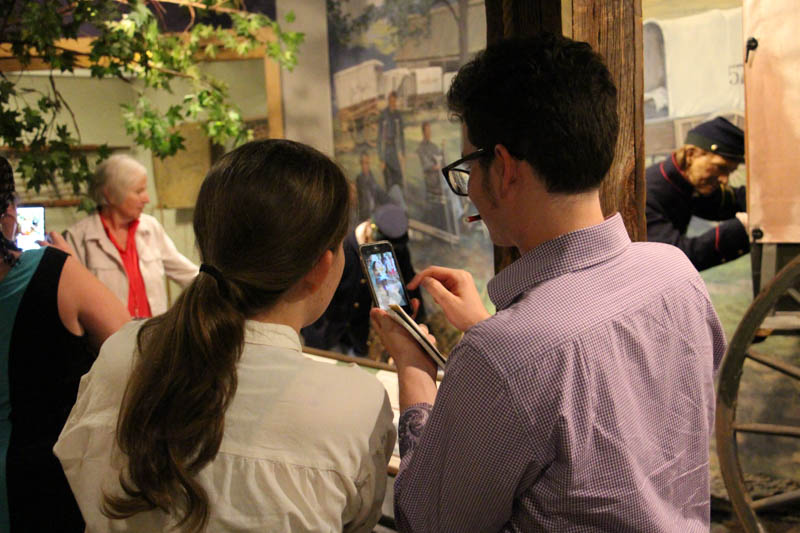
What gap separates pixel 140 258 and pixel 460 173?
10.9 feet

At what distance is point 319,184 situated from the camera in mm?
1196

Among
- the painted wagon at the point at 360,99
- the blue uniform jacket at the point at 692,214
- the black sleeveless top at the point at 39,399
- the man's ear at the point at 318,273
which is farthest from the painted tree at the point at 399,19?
the man's ear at the point at 318,273

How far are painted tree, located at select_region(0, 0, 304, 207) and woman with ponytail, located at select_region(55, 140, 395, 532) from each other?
2.75m

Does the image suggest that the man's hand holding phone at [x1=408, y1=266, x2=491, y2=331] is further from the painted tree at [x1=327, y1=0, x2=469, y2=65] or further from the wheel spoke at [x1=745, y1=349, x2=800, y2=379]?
the painted tree at [x1=327, y1=0, x2=469, y2=65]

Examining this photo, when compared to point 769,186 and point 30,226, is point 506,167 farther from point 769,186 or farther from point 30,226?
point 30,226

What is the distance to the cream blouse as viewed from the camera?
107cm

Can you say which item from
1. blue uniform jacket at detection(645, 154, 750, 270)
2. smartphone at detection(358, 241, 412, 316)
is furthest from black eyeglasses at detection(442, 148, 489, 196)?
blue uniform jacket at detection(645, 154, 750, 270)

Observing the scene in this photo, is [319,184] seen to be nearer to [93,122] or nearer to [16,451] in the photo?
[16,451]

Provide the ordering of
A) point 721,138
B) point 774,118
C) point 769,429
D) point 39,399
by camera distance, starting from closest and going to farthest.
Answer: point 39,399 → point 769,429 → point 774,118 → point 721,138

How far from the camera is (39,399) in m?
1.93

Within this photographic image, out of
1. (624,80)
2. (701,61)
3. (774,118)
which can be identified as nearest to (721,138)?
(701,61)

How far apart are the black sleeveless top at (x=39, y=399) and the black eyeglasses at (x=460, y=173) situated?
1.19 m

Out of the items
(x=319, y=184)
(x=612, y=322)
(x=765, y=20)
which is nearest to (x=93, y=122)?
(x=765, y=20)

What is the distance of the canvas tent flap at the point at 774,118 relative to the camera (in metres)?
2.63
